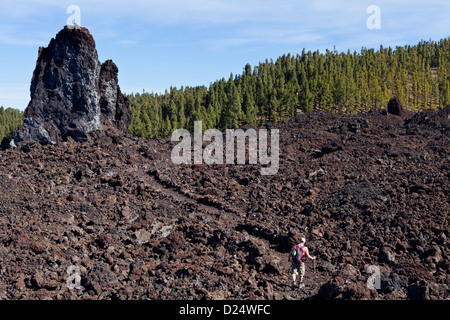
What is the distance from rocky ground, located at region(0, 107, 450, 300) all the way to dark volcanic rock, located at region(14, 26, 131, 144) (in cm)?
184

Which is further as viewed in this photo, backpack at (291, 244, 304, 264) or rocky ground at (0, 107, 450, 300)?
backpack at (291, 244, 304, 264)

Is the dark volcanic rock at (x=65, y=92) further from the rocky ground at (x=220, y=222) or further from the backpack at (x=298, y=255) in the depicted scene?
the backpack at (x=298, y=255)

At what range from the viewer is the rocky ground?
12.6 meters

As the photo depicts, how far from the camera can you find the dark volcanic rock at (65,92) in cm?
3139

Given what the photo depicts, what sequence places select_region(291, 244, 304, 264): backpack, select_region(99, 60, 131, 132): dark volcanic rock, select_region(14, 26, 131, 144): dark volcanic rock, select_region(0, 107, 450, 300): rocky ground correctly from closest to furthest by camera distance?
1. select_region(0, 107, 450, 300): rocky ground
2. select_region(291, 244, 304, 264): backpack
3. select_region(14, 26, 131, 144): dark volcanic rock
4. select_region(99, 60, 131, 132): dark volcanic rock

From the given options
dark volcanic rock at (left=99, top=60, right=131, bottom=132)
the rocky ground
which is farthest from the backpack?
dark volcanic rock at (left=99, top=60, right=131, bottom=132)

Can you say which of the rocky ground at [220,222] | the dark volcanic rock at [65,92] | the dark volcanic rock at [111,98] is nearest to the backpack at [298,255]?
the rocky ground at [220,222]

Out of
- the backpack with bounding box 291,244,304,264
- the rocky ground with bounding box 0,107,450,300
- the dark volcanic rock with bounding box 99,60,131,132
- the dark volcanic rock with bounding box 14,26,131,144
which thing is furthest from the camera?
the dark volcanic rock with bounding box 99,60,131,132

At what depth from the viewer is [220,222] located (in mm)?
19672

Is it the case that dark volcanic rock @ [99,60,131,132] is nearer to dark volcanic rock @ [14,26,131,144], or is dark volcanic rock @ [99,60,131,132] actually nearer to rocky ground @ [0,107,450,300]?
dark volcanic rock @ [14,26,131,144]

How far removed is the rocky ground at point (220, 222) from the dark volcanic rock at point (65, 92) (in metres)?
1.84

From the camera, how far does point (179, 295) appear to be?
11734 millimetres

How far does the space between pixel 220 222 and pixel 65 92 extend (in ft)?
68.6

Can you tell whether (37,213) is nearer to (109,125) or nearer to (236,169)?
(236,169)
